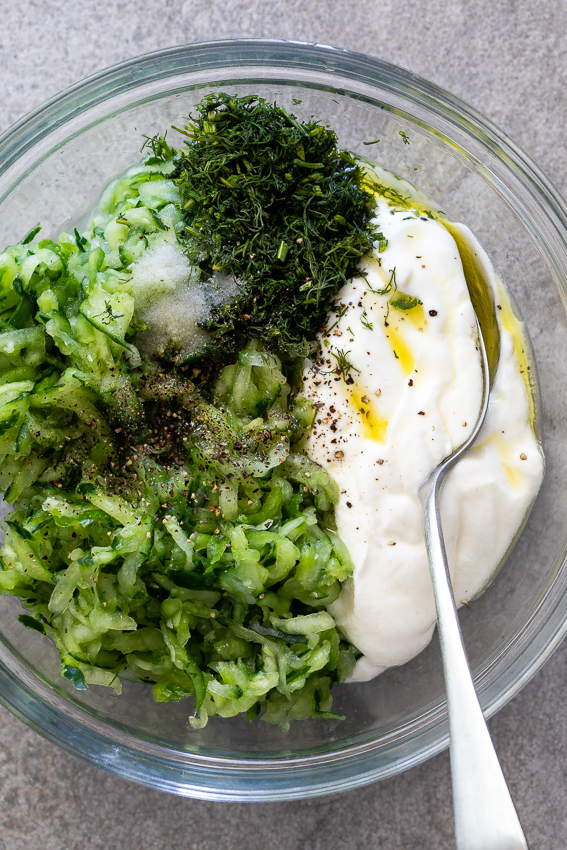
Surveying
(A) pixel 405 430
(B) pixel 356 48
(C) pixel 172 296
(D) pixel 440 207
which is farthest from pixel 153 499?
(B) pixel 356 48

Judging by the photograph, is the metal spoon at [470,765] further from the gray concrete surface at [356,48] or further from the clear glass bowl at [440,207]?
the gray concrete surface at [356,48]

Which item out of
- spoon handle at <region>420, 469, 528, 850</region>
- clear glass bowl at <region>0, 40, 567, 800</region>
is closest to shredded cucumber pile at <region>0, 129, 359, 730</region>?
clear glass bowl at <region>0, 40, 567, 800</region>

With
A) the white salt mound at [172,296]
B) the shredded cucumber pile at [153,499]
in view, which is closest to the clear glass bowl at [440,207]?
the shredded cucumber pile at [153,499]

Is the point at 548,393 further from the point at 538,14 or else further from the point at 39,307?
the point at 39,307

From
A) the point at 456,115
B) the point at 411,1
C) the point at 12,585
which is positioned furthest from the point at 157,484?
the point at 411,1

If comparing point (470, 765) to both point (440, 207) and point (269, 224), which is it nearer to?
point (269, 224)

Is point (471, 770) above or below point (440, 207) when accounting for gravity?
below
